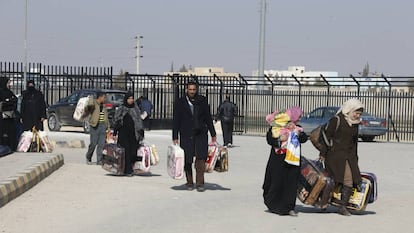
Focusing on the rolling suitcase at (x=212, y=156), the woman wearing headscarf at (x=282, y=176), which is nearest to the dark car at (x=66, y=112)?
the rolling suitcase at (x=212, y=156)

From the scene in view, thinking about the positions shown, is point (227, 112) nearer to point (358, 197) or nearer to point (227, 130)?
point (227, 130)

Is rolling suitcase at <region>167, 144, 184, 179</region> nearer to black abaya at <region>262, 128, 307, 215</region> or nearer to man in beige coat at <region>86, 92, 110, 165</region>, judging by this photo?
black abaya at <region>262, 128, 307, 215</region>

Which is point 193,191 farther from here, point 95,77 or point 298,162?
point 95,77

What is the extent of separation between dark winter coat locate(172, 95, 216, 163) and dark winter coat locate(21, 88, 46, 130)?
6.40 metres

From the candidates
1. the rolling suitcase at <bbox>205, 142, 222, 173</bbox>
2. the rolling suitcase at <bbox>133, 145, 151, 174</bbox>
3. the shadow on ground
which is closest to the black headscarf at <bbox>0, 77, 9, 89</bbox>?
the rolling suitcase at <bbox>133, 145, 151, 174</bbox>

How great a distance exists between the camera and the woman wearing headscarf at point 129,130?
541 inches

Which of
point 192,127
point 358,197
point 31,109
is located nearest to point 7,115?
point 31,109

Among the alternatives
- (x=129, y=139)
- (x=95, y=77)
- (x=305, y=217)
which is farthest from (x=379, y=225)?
(x=95, y=77)

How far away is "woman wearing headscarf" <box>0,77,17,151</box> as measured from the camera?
49.7 feet

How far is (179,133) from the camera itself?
11.7 metres

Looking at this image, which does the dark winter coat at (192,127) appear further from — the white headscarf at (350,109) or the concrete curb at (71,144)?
the concrete curb at (71,144)

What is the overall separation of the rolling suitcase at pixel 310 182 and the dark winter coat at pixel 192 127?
2.11m

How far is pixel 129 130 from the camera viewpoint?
543 inches

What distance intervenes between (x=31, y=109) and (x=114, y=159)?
4.12m
